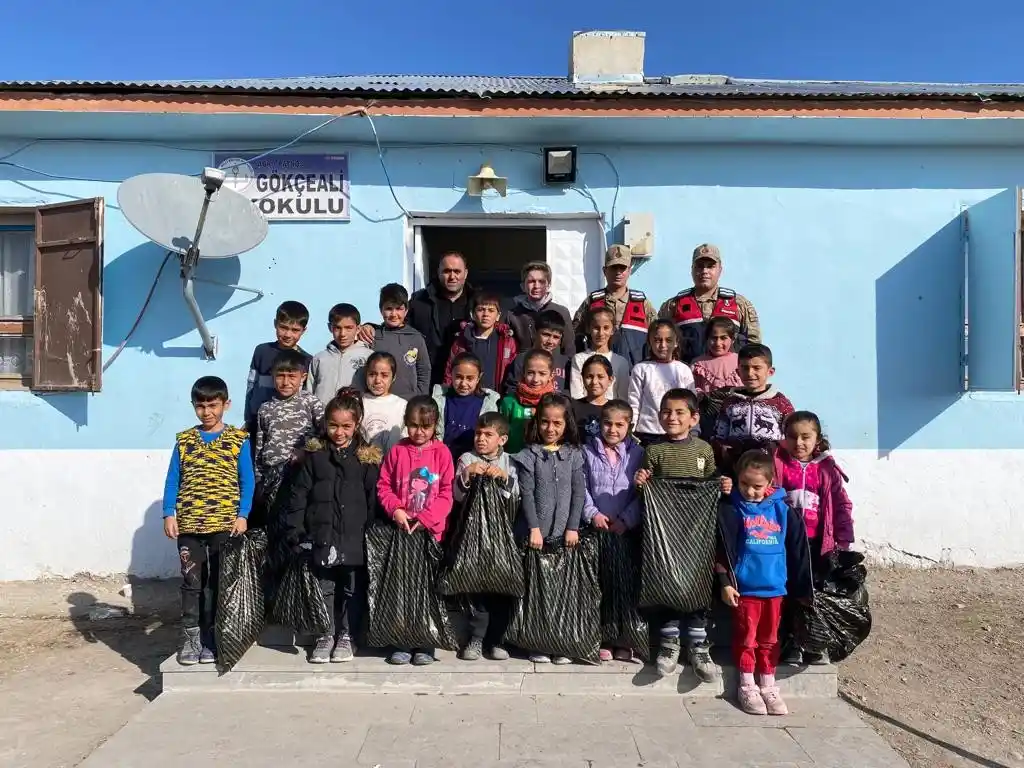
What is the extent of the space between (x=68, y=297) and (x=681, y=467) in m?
4.48

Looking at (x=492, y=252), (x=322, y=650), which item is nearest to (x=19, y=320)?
(x=322, y=650)

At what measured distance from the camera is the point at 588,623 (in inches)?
130

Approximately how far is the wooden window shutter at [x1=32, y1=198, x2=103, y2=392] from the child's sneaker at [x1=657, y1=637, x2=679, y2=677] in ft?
13.9

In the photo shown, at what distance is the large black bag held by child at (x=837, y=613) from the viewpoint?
3.20 meters

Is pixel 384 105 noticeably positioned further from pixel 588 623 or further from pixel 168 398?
pixel 588 623

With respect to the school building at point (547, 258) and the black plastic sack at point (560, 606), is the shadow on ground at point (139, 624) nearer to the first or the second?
the school building at point (547, 258)

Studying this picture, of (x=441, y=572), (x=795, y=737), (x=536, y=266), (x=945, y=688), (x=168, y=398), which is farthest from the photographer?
(x=168, y=398)

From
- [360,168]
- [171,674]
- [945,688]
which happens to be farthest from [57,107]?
[945,688]

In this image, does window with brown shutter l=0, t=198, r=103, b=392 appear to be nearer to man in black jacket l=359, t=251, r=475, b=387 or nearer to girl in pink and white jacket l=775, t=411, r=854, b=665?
man in black jacket l=359, t=251, r=475, b=387

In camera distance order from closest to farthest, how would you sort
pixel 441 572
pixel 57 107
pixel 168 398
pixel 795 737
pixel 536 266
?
pixel 795 737 < pixel 441 572 < pixel 536 266 < pixel 57 107 < pixel 168 398

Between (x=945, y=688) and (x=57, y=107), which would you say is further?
(x=57, y=107)

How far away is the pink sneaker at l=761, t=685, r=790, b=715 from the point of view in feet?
10.2

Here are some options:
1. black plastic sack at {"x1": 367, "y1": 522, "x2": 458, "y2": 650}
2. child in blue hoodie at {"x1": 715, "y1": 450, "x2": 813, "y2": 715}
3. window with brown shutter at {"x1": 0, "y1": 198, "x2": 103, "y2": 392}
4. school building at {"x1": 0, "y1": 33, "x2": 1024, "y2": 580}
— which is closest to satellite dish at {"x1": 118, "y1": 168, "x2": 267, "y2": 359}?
school building at {"x1": 0, "y1": 33, "x2": 1024, "y2": 580}

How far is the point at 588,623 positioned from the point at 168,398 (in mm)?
3554
